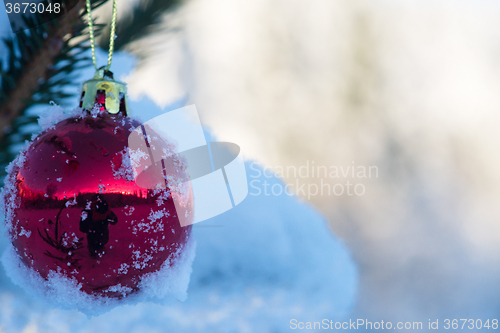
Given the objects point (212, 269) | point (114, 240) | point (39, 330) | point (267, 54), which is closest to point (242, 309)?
point (212, 269)

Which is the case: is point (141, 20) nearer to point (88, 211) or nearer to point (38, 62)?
point (38, 62)

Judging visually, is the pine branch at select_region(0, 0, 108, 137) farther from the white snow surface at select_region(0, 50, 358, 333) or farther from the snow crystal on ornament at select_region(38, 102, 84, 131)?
the white snow surface at select_region(0, 50, 358, 333)

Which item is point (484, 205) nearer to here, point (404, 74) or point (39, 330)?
point (404, 74)

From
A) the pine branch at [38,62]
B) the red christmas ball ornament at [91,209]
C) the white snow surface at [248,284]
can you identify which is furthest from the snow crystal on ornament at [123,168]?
the white snow surface at [248,284]

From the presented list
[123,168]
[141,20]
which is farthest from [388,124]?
[123,168]

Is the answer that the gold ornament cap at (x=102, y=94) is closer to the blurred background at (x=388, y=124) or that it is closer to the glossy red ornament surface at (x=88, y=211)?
the glossy red ornament surface at (x=88, y=211)

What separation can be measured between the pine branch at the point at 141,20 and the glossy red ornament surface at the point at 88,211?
31cm

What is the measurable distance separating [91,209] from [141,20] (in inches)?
17.1

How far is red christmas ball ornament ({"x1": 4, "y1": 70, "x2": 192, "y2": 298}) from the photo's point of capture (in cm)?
32

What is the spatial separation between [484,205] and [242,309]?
0.88 meters

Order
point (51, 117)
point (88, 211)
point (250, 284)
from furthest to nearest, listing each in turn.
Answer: point (250, 284) → point (51, 117) → point (88, 211)

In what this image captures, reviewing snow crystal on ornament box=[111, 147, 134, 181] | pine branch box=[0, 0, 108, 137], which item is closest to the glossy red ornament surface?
snow crystal on ornament box=[111, 147, 134, 181]

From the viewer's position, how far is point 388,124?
3.43ft

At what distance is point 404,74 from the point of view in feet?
3.40
